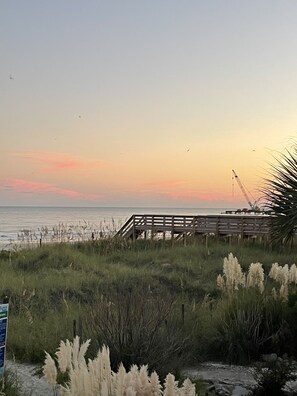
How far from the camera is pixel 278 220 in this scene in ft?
31.8

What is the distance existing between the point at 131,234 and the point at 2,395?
24973mm

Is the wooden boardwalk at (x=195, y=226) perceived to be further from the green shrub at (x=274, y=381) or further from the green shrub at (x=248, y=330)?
the green shrub at (x=274, y=381)

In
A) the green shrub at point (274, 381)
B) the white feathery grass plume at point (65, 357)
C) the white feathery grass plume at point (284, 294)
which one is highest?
the white feathery grass plume at point (65, 357)

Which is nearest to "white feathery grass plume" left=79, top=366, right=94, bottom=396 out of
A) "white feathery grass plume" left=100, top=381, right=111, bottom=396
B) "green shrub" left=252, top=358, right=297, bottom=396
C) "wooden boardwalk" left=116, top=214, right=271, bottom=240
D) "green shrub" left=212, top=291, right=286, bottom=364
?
"white feathery grass plume" left=100, top=381, right=111, bottom=396

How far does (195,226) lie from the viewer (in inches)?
1075

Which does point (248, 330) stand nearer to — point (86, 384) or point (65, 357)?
point (65, 357)

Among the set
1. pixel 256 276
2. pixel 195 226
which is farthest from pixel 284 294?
pixel 195 226

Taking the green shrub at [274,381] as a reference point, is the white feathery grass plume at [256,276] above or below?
above

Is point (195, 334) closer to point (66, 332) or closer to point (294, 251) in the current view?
point (66, 332)

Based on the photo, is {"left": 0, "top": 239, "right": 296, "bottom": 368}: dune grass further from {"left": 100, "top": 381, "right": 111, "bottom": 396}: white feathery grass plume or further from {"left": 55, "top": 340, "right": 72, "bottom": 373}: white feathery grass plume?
{"left": 100, "top": 381, "right": 111, "bottom": 396}: white feathery grass plume

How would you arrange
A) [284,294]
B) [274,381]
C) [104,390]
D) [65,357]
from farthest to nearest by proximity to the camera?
[284,294]
[274,381]
[65,357]
[104,390]

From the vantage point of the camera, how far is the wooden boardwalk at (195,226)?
2472cm

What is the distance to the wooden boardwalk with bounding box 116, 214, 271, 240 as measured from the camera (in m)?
24.7

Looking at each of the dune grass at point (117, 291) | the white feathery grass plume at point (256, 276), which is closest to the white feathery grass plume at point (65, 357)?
the dune grass at point (117, 291)
